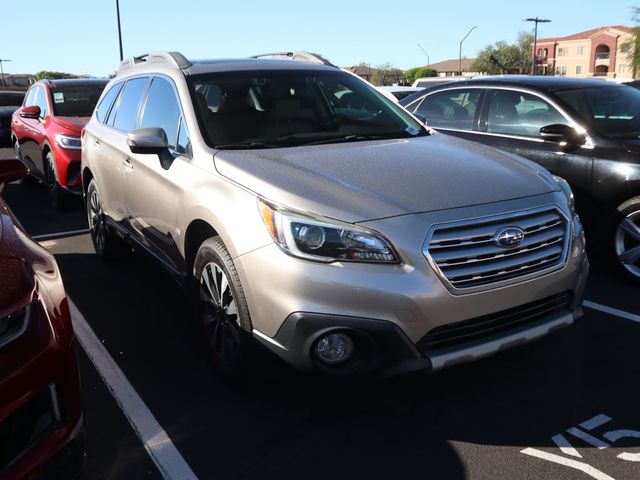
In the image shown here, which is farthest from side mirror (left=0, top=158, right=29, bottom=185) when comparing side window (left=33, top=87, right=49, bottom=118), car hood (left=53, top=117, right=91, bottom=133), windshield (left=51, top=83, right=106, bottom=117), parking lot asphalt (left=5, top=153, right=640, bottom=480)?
side window (left=33, top=87, right=49, bottom=118)

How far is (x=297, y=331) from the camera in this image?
273cm

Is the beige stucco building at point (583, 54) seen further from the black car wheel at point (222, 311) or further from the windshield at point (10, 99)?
the black car wheel at point (222, 311)

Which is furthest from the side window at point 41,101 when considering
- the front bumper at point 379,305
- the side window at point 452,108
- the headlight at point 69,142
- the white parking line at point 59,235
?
the front bumper at point 379,305

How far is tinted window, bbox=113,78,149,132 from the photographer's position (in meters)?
4.74

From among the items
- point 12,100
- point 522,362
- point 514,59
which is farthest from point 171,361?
point 514,59

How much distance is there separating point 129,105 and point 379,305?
316 cm

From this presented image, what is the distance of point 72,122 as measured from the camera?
328 inches

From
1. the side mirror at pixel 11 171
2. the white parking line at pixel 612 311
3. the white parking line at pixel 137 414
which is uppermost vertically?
the side mirror at pixel 11 171

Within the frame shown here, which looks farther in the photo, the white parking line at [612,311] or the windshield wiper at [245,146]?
the white parking line at [612,311]

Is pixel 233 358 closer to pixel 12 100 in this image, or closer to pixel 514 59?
pixel 12 100

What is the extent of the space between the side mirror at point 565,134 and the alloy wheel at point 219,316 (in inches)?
134

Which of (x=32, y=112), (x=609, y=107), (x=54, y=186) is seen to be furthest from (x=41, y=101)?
(x=609, y=107)

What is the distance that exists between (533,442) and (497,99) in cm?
405

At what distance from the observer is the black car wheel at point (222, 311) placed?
9.90 feet
